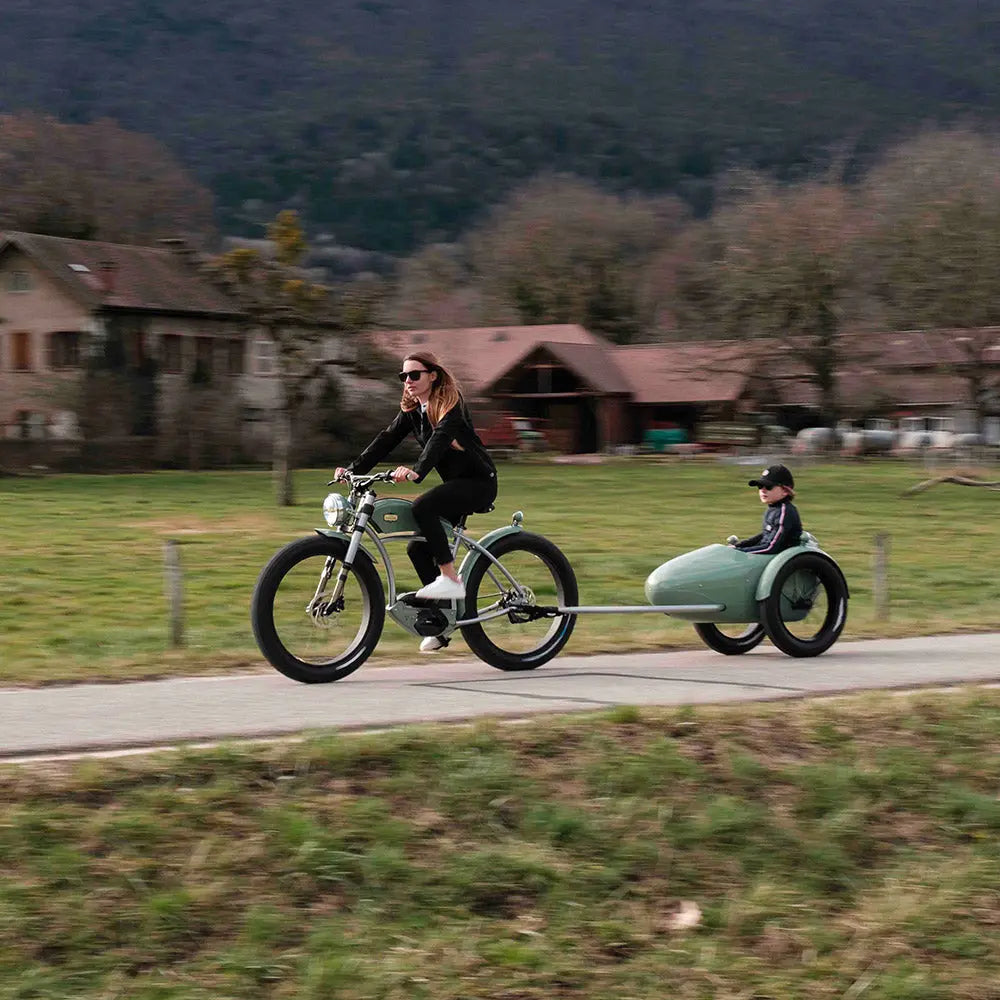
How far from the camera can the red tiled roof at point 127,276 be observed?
5738 centimetres

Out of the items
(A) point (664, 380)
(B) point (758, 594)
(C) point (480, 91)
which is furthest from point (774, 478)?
(C) point (480, 91)

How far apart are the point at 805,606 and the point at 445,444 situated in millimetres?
3021

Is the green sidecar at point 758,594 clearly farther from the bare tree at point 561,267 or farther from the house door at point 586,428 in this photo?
the bare tree at point 561,267

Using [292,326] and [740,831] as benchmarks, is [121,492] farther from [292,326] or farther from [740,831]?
[740,831]

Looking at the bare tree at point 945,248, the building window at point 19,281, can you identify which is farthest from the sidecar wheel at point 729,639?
the building window at point 19,281

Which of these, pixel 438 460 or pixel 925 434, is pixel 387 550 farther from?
pixel 925 434

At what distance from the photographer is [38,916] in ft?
18.0

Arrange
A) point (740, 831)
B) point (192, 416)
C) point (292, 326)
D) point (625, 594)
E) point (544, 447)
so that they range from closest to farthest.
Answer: point (740, 831)
point (625, 594)
point (292, 326)
point (192, 416)
point (544, 447)

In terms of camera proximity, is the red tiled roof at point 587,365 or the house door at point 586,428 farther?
the house door at point 586,428

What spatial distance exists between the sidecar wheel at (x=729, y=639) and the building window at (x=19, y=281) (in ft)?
166

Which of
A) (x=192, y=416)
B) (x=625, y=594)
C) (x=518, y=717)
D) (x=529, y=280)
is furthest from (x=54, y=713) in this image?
(x=529, y=280)

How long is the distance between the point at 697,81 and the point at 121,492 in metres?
150

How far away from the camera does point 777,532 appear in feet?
36.1

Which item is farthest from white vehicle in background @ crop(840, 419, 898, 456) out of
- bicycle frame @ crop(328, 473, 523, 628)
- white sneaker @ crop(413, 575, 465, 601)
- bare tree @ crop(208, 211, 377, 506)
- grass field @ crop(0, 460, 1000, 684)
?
white sneaker @ crop(413, 575, 465, 601)
